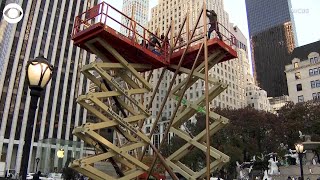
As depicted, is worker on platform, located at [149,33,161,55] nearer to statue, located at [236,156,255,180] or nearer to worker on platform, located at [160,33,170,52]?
worker on platform, located at [160,33,170,52]

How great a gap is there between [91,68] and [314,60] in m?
74.9

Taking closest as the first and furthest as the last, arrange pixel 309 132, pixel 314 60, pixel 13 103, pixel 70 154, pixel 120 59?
pixel 120 59, pixel 309 132, pixel 70 154, pixel 314 60, pixel 13 103

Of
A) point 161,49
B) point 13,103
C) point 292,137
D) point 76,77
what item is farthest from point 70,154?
point 161,49

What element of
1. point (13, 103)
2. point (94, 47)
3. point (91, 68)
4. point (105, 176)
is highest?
point (13, 103)

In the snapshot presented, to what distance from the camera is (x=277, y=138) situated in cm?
4972

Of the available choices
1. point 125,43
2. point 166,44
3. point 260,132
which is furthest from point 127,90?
point 260,132

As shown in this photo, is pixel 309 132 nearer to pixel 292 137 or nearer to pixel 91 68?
pixel 292 137

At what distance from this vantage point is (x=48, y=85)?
86.6 m

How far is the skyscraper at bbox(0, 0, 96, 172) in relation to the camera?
8106 cm

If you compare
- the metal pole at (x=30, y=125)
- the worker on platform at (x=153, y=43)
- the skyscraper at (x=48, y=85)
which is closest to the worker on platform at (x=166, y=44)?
the worker on platform at (x=153, y=43)

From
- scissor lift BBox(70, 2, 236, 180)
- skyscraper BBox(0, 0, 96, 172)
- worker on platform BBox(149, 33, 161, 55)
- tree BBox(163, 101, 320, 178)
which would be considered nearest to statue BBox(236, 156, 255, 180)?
tree BBox(163, 101, 320, 178)

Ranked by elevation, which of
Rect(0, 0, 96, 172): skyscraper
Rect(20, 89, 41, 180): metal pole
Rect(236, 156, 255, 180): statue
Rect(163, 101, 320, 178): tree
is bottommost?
Rect(236, 156, 255, 180): statue

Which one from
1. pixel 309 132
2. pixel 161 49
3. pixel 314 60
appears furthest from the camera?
pixel 314 60

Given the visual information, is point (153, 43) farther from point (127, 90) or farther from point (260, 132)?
point (260, 132)
